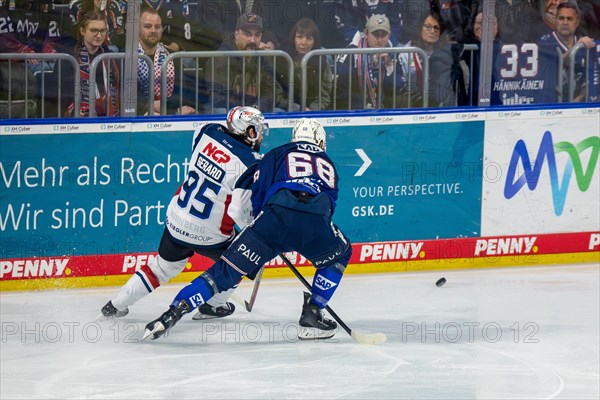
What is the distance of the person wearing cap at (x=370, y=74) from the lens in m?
8.69

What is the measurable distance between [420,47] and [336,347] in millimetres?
2827

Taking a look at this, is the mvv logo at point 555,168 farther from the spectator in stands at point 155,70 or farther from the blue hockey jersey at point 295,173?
the blue hockey jersey at point 295,173

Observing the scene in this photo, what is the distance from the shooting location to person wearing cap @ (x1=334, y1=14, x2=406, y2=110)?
8688 mm

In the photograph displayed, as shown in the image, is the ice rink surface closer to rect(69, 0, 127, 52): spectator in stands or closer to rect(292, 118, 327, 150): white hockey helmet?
rect(292, 118, 327, 150): white hockey helmet

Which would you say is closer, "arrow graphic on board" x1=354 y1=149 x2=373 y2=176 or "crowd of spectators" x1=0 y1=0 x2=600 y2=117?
"crowd of spectators" x1=0 y1=0 x2=600 y2=117

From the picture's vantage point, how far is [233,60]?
839 centimetres

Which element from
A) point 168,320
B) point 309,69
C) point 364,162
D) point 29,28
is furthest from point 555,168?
point 29,28

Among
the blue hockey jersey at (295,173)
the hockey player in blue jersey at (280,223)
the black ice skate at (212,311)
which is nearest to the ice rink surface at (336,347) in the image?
the black ice skate at (212,311)

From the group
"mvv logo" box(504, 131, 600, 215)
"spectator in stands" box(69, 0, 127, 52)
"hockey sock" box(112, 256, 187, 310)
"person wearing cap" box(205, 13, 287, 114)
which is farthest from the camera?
"mvv logo" box(504, 131, 600, 215)

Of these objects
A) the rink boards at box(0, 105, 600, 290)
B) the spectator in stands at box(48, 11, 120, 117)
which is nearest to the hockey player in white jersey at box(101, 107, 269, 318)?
the rink boards at box(0, 105, 600, 290)

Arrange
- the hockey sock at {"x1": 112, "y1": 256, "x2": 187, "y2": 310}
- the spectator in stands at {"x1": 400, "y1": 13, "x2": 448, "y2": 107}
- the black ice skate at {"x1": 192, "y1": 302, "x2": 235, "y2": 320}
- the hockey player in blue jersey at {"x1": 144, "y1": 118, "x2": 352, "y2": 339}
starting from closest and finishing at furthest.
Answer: the hockey player in blue jersey at {"x1": 144, "y1": 118, "x2": 352, "y2": 339}
the hockey sock at {"x1": 112, "y1": 256, "x2": 187, "y2": 310}
the black ice skate at {"x1": 192, "y1": 302, "x2": 235, "y2": 320}
the spectator in stands at {"x1": 400, "y1": 13, "x2": 448, "y2": 107}

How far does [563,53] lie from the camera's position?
9281 mm

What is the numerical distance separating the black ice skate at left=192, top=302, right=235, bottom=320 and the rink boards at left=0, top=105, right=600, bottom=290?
0.98m

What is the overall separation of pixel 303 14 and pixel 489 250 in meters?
2.12
